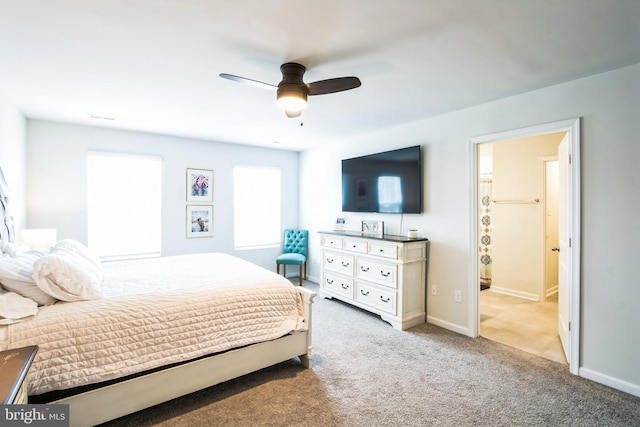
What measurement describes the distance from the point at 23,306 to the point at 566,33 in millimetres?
3677

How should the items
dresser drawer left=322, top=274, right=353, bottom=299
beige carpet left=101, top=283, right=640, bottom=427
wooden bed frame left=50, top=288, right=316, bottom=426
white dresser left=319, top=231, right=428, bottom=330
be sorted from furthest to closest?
dresser drawer left=322, top=274, right=353, bottom=299 < white dresser left=319, top=231, right=428, bottom=330 < beige carpet left=101, top=283, right=640, bottom=427 < wooden bed frame left=50, top=288, right=316, bottom=426

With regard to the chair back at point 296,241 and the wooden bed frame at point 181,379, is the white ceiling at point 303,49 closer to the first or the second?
the wooden bed frame at point 181,379

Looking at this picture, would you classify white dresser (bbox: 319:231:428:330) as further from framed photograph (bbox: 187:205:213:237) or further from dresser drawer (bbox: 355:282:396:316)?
framed photograph (bbox: 187:205:213:237)

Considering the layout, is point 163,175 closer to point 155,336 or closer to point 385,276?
point 155,336

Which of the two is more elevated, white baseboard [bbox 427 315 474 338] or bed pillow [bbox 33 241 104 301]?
bed pillow [bbox 33 241 104 301]

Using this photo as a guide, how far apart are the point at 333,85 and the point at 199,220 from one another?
362 centimetres

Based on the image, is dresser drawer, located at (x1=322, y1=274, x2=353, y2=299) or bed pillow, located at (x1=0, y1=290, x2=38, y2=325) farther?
dresser drawer, located at (x1=322, y1=274, x2=353, y2=299)

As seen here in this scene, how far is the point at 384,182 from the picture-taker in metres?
4.14

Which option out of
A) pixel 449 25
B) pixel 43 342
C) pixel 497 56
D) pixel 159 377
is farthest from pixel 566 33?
pixel 43 342

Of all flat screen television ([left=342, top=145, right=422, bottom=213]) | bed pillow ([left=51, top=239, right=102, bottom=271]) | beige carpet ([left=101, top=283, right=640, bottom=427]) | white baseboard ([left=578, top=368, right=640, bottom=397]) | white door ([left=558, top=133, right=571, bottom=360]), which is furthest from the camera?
flat screen television ([left=342, top=145, right=422, bottom=213])

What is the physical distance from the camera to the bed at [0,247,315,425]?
1737mm

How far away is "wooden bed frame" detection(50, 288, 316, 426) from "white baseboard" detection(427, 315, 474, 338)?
179 centimetres

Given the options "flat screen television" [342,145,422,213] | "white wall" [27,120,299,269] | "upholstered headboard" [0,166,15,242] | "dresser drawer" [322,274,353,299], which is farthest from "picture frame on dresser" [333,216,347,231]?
"upholstered headboard" [0,166,15,242]

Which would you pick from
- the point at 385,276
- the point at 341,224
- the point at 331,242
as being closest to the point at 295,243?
the point at 341,224
